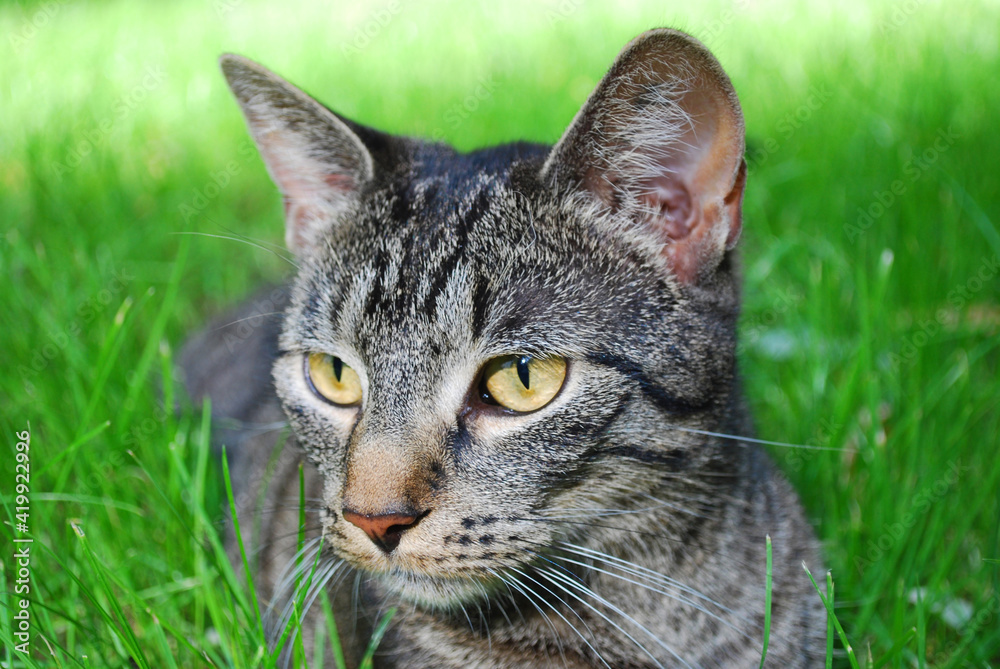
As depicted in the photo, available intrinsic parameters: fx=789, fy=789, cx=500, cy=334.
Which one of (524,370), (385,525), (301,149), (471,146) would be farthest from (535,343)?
(471,146)

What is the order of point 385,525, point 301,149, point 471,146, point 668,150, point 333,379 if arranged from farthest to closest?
→ point 471,146
point 301,149
point 333,379
point 668,150
point 385,525

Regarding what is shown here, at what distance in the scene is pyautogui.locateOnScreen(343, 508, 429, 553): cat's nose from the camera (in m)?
1.52

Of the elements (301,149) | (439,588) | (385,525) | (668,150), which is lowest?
(439,588)

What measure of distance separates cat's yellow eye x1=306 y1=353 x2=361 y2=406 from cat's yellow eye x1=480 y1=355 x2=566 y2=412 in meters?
0.35

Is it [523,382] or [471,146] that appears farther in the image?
[471,146]

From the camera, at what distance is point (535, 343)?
1645 millimetres

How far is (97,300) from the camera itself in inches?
129

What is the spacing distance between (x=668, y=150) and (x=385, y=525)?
1006 mm

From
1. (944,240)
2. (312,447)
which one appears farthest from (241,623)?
(944,240)

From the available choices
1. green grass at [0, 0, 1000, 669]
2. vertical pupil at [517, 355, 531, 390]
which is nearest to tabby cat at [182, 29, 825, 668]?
vertical pupil at [517, 355, 531, 390]

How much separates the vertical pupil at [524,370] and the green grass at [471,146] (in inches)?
30.7

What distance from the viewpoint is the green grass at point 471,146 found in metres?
2.16

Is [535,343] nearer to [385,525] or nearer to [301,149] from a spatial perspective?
[385,525]

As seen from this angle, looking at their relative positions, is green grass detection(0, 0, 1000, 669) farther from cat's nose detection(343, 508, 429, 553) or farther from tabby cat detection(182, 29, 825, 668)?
cat's nose detection(343, 508, 429, 553)
